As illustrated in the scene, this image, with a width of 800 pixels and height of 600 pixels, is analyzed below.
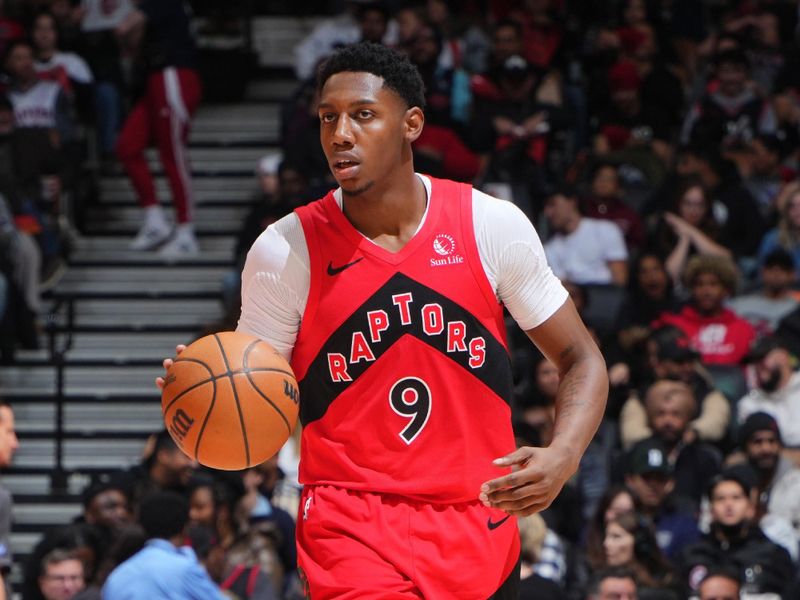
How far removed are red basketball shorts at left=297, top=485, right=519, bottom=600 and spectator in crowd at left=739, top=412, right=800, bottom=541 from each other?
209 inches

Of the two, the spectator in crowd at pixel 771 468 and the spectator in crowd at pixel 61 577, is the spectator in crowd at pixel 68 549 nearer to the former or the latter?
the spectator in crowd at pixel 61 577

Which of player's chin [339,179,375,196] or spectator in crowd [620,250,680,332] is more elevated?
player's chin [339,179,375,196]

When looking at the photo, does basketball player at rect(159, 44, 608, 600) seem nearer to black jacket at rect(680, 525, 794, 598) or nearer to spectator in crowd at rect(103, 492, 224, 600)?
spectator in crowd at rect(103, 492, 224, 600)

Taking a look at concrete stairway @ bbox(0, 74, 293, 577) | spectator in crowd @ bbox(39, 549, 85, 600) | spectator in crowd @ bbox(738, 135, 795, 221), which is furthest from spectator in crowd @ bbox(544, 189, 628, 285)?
spectator in crowd @ bbox(39, 549, 85, 600)

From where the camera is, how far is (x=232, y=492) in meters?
9.55

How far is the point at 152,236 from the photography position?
13430mm

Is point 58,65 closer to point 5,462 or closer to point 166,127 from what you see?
point 166,127

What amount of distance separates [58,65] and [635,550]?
23.0 ft

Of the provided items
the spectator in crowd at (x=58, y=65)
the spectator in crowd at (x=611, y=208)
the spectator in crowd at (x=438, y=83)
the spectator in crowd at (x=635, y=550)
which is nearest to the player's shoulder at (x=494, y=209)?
the spectator in crowd at (x=635, y=550)

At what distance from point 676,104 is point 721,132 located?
0.90 meters

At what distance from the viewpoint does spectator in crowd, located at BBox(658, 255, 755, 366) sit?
1112 centimetres

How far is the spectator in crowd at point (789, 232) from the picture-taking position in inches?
461

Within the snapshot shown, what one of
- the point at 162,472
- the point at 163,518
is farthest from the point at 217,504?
the point at 163,518

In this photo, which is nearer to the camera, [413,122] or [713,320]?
[413,122]
